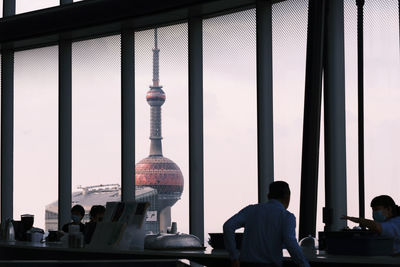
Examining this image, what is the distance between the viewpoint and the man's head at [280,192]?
14.7 ft

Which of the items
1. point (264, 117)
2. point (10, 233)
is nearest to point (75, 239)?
point (10, 233)

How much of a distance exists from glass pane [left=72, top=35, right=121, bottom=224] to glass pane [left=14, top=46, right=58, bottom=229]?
32 cm

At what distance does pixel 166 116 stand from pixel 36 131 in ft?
6.39

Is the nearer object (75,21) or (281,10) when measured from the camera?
(281,10)

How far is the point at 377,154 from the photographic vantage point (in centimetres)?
743

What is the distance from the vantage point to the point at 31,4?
10031 millimetres

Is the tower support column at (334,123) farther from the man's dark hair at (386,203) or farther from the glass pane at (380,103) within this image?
the man's dark hair at (386,203)

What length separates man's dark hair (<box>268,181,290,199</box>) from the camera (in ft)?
14.7

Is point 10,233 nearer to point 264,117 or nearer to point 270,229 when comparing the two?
point 264,117

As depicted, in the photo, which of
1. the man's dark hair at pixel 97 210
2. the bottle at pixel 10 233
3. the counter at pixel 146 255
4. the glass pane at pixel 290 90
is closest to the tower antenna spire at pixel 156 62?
the glass pane at pixel 290 90

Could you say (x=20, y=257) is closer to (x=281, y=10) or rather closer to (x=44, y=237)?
(x=44, y=237)

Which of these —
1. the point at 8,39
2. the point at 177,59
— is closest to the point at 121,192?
the point at 177,59

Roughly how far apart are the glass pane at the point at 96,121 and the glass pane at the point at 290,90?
2.09 m

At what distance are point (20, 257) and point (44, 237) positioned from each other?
0.98 m
